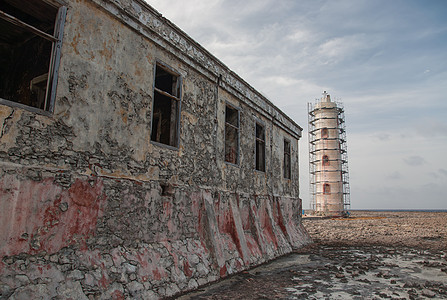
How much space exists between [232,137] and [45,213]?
574cm

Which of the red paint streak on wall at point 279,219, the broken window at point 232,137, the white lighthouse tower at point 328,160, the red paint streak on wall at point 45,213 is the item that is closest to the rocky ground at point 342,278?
the red paint streak on wall at point 279,219

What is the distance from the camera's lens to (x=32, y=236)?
3.68 meters

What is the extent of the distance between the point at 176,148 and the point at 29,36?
11.5 ft

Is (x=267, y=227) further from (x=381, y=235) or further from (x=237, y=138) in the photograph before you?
(x=381, y=235)

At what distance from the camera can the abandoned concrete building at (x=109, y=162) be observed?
12.1 feet

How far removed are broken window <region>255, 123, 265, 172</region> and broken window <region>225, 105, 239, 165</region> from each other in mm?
1456

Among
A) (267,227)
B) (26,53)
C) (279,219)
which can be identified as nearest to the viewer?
(26,53)

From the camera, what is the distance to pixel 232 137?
29.2ft

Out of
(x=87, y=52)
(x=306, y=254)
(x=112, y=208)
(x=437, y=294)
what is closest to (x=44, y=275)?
(x=112, y=208)

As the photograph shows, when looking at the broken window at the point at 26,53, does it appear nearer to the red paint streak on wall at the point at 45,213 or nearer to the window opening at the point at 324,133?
the red paint streak on wall at the point at 45,213

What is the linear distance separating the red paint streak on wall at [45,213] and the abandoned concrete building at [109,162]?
0.01m

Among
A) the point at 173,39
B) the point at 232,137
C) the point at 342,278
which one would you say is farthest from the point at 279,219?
the point at 173,39

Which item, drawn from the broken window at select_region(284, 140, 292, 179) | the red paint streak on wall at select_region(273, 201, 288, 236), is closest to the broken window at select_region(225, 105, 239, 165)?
the red paint streak on wall at select_region(273, 201, 288, 236)

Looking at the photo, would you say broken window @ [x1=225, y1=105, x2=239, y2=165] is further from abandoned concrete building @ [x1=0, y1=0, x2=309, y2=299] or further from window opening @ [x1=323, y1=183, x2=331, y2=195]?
window opening @ [x1=323, y1=183, x2=331, y2=195]
